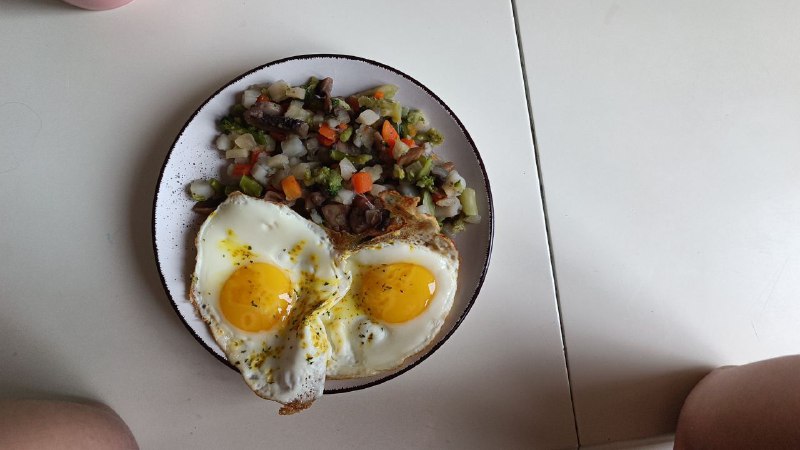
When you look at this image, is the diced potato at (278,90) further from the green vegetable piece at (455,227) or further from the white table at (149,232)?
the green vegetable piece at (455,227)

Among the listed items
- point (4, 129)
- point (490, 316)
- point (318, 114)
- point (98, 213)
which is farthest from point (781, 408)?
point (4, 129)

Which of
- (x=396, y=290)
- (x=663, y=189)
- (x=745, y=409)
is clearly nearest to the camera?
(x=745, y=409)

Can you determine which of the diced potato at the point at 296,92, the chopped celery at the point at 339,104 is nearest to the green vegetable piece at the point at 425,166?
the chopped celery at the point at 339,104

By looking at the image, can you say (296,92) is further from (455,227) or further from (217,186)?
(455,227)

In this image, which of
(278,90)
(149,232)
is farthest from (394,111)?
(149,232)

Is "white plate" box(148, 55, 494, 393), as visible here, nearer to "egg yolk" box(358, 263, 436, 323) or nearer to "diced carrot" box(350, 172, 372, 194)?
"egg yolk" box(358, 263, 436, 323)

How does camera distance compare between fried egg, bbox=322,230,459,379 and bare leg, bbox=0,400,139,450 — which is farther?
fried egg, bbox=322,230,459,379

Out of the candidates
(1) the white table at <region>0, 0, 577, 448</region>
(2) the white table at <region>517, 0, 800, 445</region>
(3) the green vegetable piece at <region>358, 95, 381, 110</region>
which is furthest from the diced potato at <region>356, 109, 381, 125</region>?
(2) the white table at <region>517, 0, 800, 445</region>
